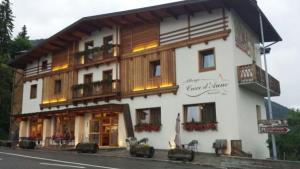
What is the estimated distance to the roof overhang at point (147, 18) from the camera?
20812 mm

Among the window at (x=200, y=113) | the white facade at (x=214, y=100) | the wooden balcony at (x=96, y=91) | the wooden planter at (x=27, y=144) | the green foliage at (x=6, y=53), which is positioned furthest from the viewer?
the green foliage at (x=6, y=53)

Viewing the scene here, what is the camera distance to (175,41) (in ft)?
73.5

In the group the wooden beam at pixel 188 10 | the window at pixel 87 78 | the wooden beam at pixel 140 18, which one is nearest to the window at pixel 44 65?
the window at pixel 87 78

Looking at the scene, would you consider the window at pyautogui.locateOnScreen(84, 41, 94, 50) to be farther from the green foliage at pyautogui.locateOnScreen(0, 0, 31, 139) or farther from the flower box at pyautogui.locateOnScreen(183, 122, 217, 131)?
the green foliage at pyautogui.locateOnScreen(0, 0, 31, 139)

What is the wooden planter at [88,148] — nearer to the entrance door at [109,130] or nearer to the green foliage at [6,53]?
the entrance door at [109,130]

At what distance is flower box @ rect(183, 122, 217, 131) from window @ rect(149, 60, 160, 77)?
4.14 metres

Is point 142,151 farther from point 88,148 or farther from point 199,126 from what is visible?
point 88,148

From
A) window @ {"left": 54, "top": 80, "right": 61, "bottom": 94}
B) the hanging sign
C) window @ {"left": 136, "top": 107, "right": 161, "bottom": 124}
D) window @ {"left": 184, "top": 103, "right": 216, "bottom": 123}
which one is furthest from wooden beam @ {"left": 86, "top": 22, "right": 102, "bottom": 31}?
window @ {"left": 184, "top": 103, "right": 216, "bottom": 123}

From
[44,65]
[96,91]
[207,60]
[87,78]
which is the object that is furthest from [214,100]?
[44,65]

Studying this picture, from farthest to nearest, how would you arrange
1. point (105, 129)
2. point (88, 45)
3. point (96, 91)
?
1. point (88, 45)
2. point (96, 91)
3. point (105, 129)

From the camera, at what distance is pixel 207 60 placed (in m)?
21.2

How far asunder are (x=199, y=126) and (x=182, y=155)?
12.9ft

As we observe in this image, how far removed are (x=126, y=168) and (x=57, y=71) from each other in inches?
712

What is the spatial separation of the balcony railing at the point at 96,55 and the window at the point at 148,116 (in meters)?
4.47
